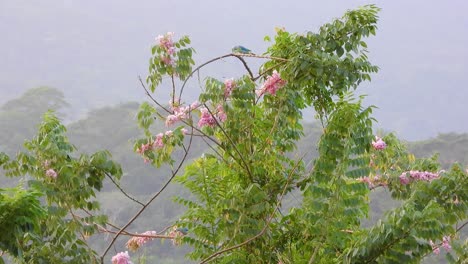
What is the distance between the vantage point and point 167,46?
184 inches

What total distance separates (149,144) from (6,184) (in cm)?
2709

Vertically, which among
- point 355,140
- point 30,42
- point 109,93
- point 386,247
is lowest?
point 386,247

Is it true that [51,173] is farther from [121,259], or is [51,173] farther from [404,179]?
[404,179]

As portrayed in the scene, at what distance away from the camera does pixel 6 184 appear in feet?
99.0

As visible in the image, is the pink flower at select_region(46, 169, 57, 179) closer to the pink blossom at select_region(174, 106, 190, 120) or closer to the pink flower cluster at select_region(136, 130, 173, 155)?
the pink flower cluster at select_region(136, 130, 173, 155)

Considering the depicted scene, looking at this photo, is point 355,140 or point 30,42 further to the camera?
point 30,42

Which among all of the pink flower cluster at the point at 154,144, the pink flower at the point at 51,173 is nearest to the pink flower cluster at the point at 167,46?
the pink flower cluster at the point at 154,144

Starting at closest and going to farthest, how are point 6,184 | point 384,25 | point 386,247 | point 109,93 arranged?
point 386,247, point 6,184, point 109,93, point 384,25

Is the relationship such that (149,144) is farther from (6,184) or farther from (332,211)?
(6,184)

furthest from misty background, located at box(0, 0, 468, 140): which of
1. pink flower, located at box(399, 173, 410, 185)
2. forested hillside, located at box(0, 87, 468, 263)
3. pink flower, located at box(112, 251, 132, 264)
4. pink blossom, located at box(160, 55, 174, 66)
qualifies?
pink flower, located at box(112, 251, 132, 264)

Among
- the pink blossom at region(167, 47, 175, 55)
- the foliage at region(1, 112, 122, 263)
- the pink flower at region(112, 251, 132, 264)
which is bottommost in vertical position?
the pink flower at region(112, 251, 132, 264)

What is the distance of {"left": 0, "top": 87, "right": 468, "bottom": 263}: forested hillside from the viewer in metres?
27.0

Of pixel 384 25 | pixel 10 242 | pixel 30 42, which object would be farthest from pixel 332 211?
pixel 384 25

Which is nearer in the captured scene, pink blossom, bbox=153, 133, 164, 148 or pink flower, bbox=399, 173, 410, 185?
pink blossom, bbox=153, 133, 164, 148
